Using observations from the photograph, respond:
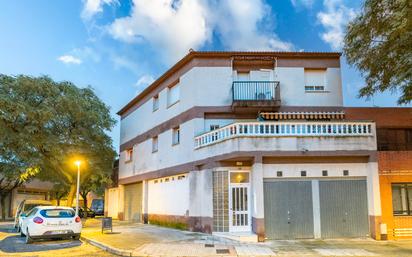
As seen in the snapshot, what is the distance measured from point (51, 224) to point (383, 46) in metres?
15.8

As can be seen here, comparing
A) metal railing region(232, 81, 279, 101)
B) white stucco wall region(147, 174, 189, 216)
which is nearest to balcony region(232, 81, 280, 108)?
metal railing region(232, 81, 279, 101)

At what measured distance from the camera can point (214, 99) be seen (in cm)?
2012

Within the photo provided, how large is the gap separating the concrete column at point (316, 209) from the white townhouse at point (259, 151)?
0.04 metres

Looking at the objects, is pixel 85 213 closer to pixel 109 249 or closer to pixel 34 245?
pixel 34 245

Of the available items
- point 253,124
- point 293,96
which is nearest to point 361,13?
point 293,96

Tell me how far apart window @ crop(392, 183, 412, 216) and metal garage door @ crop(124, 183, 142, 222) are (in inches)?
642

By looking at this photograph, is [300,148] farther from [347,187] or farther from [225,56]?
[225,56]

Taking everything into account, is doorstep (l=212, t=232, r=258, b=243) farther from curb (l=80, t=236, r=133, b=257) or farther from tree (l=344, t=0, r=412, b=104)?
tree (l=344, t=0, r=412, b=104)

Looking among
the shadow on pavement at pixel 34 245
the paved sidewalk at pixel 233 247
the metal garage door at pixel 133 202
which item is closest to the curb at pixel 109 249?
the paved sidewalk at pixel 233 247

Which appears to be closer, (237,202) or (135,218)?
(237,202)

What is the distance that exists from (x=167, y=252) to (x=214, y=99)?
950 centimetres

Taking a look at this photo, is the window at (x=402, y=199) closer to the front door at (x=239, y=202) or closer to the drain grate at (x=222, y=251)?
the front door at (x=239, y=202)

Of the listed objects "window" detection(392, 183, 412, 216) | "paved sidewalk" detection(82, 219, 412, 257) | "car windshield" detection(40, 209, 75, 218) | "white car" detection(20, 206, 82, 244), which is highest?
"window" detection(392, 183, 412, 216)

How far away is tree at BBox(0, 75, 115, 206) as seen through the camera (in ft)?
71.6
